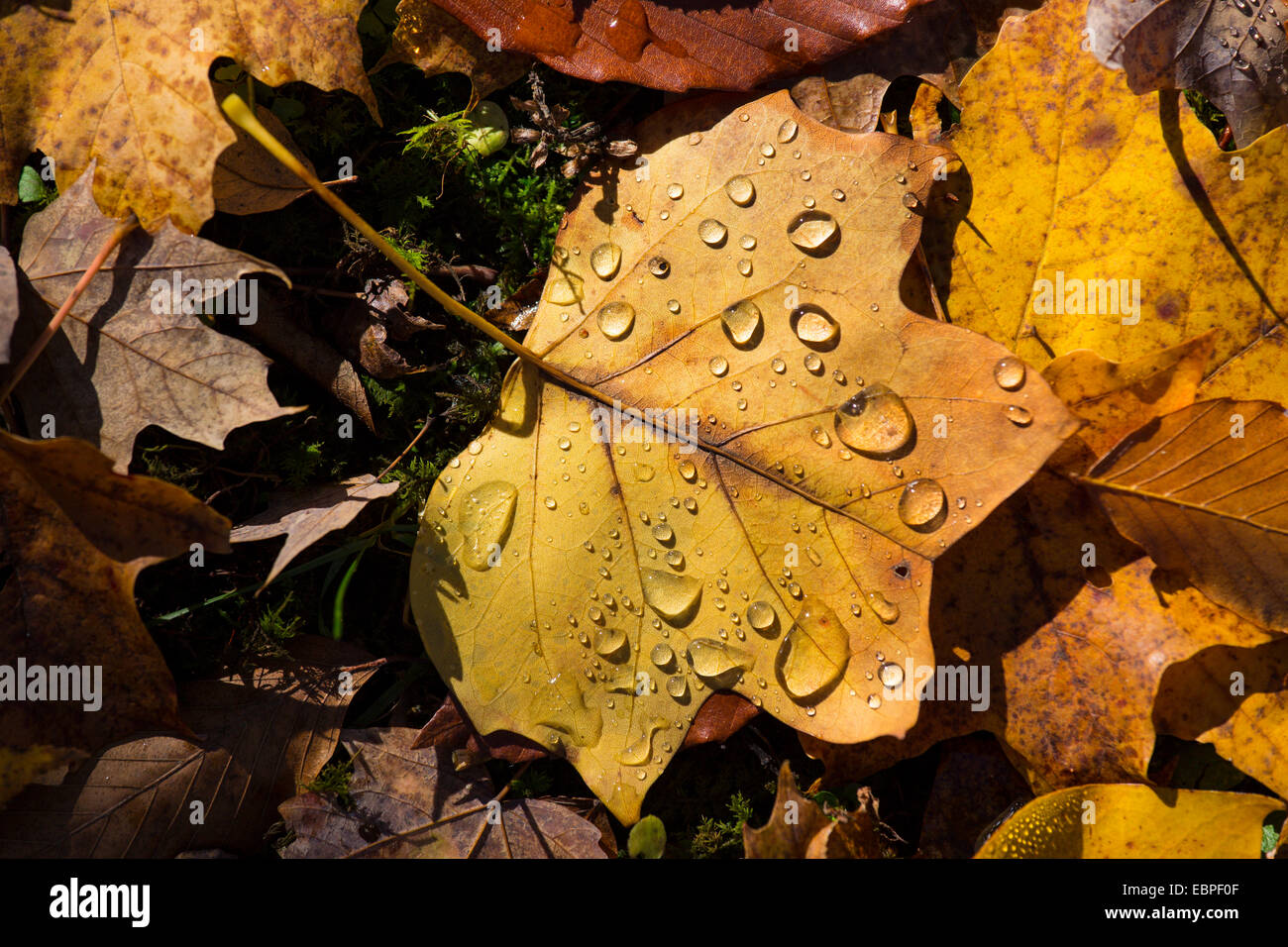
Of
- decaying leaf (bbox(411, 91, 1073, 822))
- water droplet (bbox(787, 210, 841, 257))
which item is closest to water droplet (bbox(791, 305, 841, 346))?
decaying leaf (bbox(411, 91, 1073, 822))

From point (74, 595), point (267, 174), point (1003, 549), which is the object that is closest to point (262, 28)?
point (267, 174)

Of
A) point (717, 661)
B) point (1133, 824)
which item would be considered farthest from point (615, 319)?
point (1133, 824)

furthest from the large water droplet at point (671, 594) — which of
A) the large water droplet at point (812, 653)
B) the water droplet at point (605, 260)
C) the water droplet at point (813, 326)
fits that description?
the water droplet at point (605, 260)

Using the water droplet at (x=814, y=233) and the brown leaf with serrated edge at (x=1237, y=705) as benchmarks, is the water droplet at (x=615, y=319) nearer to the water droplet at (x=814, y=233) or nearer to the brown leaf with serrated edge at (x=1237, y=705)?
the water droplet at (x=814, y=233)

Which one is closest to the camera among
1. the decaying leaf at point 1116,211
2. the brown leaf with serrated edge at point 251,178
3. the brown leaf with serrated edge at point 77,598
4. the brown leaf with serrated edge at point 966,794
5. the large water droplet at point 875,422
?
the large water droplet at point 875,422

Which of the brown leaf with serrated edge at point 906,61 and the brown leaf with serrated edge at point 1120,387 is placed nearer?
the brown leaf with serrated edge at point 1120,387

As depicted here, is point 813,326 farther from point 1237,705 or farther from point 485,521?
point 1237,705

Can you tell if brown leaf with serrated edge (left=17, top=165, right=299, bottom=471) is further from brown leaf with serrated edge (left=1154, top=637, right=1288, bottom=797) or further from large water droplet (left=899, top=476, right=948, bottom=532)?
brown leaf with serrated edge (left=1154, top=637, right=1288, bottom=797)

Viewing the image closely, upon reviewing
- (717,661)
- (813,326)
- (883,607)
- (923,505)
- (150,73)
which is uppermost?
(150,73)
